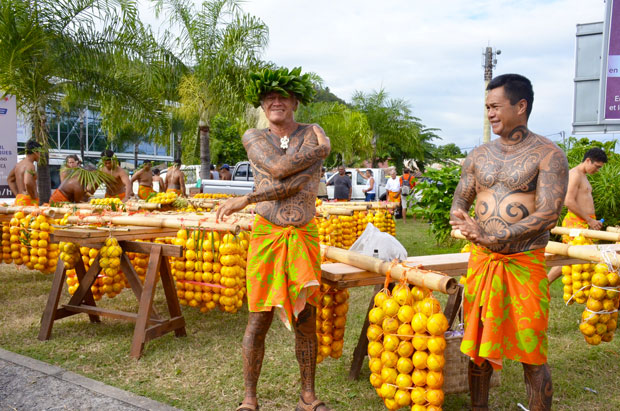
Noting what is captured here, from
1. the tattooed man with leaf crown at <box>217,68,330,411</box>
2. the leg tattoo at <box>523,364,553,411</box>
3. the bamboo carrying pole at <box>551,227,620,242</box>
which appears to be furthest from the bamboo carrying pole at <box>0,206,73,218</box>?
the bamboo carrying pole at <box>551,227,620,242</box>

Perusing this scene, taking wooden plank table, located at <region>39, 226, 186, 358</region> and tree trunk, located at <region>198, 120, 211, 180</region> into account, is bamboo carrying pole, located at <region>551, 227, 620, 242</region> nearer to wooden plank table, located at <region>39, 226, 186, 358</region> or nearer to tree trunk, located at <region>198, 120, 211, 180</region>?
wooden plank table, located at <region>39, 226, 186, 358</region>

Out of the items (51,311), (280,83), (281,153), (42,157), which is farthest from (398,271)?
(42,157)

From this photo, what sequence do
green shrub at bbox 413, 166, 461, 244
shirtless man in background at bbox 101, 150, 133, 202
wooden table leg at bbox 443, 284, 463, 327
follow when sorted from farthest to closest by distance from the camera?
green shrub at bbox 413, 166, 461, 244 → shirtless man in background at bbox 101, 150, 133, 202 → wooden table leg at bbox 443, 284, 463, 327

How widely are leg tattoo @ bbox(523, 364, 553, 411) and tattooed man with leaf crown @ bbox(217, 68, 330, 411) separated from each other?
48.3 inches

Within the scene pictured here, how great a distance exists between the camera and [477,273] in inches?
110

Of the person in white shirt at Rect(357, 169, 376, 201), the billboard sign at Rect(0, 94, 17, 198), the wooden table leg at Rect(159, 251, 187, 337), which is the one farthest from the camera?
the person in white shirt at Rect(357, 169, 376, 201)

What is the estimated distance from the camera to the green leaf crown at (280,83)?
3.11 meters

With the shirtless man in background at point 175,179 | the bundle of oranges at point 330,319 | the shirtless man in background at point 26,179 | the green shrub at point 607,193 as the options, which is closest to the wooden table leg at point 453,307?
the bundle of oranges at point 330,319

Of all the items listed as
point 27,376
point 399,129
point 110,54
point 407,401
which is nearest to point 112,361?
point 27,376

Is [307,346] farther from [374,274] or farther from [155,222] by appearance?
[155,222]

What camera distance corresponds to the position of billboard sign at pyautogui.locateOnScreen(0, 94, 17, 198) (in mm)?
8094

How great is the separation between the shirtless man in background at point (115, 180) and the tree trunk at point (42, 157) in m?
1.41

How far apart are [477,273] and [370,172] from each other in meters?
15.5

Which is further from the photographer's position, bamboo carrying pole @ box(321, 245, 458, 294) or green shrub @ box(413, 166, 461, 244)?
green shrub @ box(413, 166, 461, 244)
